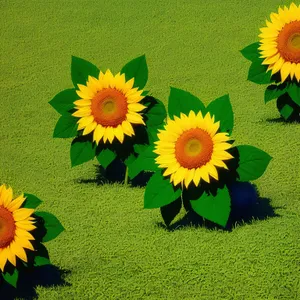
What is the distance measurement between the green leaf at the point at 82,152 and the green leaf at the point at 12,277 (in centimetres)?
92

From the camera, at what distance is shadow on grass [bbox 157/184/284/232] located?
3377 mm

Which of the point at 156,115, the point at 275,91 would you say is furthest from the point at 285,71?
the point at 156,115

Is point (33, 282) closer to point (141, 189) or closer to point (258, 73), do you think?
point (141, 189)

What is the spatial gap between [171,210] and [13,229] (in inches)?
31.4

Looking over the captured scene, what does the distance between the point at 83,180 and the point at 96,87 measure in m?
0.59

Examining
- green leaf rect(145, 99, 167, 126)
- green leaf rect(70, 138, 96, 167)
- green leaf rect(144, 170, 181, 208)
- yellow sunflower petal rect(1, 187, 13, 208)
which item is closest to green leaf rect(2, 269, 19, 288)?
yellow sunflower petal rect(1, 187, 13, 208)

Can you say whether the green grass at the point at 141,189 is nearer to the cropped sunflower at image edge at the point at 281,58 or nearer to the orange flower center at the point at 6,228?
the cropped sunflower at image edge at the point at 281,58

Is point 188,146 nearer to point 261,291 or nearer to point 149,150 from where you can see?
point 149,150

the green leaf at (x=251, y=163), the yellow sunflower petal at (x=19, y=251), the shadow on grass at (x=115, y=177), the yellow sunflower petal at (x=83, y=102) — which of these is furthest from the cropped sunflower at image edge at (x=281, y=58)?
the yellow sunflower petal at (x=19, y=251)

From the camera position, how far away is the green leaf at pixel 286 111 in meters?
4.41

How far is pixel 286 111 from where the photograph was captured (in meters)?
4.42

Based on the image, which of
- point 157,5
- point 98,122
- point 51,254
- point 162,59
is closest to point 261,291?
point 51,254

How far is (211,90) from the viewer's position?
5.03m

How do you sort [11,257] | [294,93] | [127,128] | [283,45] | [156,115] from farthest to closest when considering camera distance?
[294,93] < [283,45] < [156,115] < [127,128] < [11,257]
